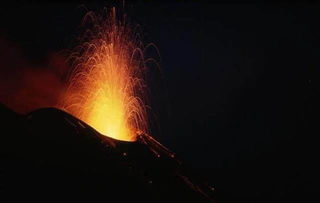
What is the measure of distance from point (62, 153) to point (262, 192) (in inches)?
980

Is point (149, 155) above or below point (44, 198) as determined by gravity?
below

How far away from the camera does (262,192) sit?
36.6m

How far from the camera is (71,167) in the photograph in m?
14.9

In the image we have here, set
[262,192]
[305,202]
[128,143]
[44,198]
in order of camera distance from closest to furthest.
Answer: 1. [44,198]
2. [128,143]
3. [305,202]
4. [262,192]

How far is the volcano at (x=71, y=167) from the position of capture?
13.5m

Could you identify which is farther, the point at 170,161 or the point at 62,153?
the point at 170,161

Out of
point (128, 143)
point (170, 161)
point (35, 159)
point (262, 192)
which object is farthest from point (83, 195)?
point (262, 192)

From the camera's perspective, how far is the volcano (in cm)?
1352

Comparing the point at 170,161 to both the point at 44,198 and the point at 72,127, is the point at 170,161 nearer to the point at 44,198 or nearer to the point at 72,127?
the point at 72,127

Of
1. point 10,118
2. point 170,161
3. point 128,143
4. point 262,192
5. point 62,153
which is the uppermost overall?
point 10,118

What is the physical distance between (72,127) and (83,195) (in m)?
3.98

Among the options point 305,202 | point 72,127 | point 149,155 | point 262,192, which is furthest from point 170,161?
point 262,192

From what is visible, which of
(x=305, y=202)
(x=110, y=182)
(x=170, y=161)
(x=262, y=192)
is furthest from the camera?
(x=262, y=192)

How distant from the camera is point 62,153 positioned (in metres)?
15.5
